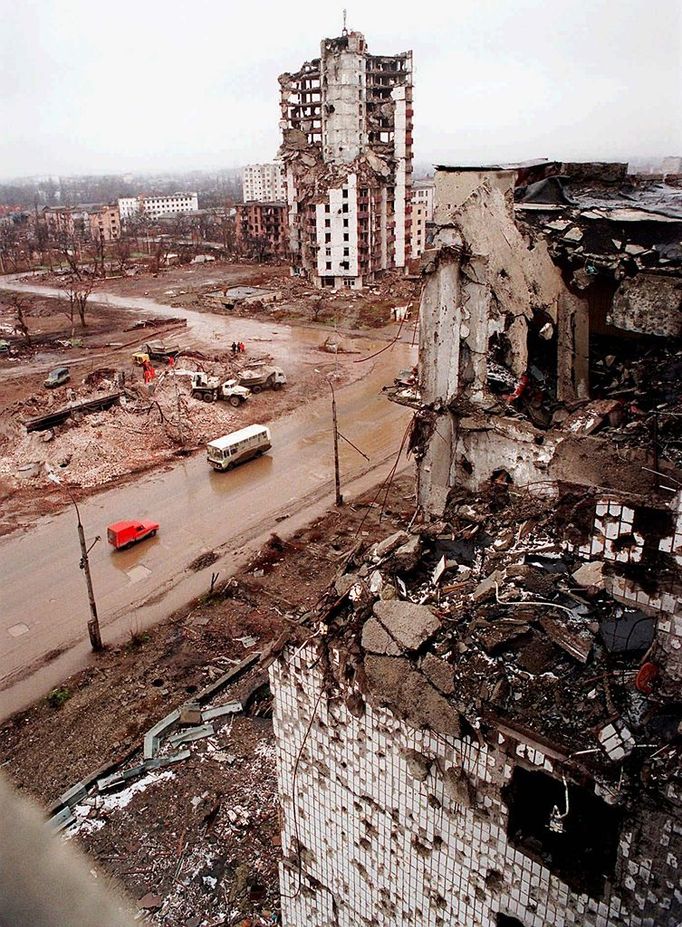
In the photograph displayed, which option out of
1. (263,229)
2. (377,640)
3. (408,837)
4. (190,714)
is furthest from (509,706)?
(263,229)

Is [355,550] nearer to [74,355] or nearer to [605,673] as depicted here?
[605,673]

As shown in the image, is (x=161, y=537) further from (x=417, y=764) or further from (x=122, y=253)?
(x=122, y=253)

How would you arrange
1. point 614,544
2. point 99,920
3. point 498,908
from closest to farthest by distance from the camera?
point 99,920 → point 614,544 → point 498,908

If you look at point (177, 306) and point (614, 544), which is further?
point (177, 306)

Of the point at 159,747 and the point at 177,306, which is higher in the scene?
the point at 177,306

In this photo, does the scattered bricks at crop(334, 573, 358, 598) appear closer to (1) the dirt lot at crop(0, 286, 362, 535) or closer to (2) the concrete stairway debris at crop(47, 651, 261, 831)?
(2) the concrete stairway debris at crop(47, 651, 261, 831)

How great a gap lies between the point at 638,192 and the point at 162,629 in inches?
568

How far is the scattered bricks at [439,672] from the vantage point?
5629 millimetres

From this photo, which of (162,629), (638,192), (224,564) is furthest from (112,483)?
(638,192)

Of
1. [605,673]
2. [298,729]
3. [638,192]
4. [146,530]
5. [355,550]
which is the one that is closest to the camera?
→ [605,673]

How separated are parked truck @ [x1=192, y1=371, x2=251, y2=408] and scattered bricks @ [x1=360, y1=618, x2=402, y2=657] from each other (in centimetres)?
2762

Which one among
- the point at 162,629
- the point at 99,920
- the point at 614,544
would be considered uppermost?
the point at 614,544

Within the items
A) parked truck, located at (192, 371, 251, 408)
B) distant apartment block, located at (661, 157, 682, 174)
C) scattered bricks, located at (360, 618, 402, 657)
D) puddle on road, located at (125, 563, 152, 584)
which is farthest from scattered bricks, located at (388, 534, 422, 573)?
parked truck, located at (192, 371, 251, 408)

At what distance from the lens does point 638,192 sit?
1496 centimetres
